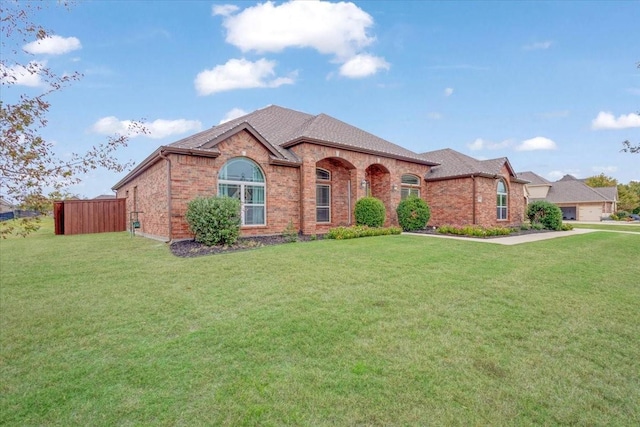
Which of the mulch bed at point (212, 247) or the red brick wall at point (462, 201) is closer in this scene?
the mulch bed at point (212, 247)

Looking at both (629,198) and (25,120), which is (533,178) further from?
(25,120)

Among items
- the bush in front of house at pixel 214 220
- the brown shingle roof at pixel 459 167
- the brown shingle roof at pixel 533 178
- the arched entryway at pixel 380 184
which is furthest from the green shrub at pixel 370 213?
the brown shingle roof at pixel 533 178

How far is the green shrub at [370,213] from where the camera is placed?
1442 cm

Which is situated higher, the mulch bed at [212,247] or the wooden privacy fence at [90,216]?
the wooden privacy fence at [90,216]

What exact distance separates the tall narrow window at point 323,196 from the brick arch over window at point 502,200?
1162 centimetres

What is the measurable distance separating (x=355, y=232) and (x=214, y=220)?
5.50 metres

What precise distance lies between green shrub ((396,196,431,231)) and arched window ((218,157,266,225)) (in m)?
7.49

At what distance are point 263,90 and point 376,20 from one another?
9448 mm

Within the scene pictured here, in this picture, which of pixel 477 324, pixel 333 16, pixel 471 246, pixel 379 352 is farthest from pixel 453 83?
pixel 379 352

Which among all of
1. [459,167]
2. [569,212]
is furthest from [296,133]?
[569,212]

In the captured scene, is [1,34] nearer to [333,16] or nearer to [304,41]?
[333,16]

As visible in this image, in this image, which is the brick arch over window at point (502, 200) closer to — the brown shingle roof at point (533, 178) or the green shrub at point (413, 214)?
the green shrub at point (413, 214)

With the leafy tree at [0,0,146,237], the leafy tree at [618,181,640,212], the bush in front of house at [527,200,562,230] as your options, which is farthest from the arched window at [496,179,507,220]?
the leafy tree at [618,181,640,212]

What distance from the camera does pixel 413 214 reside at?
16.0 metres
